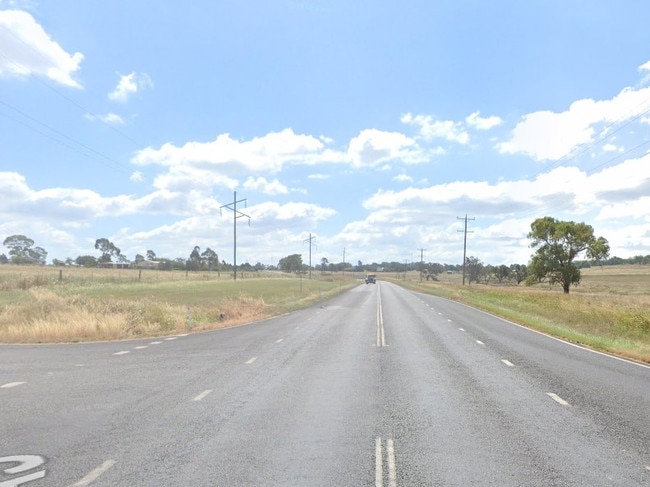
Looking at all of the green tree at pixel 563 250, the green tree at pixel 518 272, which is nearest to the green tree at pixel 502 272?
the green tree at pixel 518 272

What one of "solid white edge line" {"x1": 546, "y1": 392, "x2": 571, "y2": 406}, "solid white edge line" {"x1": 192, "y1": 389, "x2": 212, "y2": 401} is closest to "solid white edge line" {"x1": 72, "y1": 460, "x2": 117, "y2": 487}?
"solid white edge line" {"x1": 192, "y1": 389, "x2": 212, "y2": 401}

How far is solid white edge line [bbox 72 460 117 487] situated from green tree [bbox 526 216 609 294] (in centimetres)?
7140

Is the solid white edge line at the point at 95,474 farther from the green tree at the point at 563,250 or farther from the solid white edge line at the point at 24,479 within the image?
the green tree at the point at 563,250

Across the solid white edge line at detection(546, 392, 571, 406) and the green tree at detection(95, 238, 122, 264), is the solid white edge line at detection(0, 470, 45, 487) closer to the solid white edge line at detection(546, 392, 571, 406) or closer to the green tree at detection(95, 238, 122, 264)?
the solid white edge line at detection(546, 392, 571, 406)

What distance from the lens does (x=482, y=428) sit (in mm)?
7641

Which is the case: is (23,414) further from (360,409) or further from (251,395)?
(360,409)

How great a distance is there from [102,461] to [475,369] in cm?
912

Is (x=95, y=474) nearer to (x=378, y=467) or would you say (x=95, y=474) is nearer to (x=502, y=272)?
(x=378, y=467)

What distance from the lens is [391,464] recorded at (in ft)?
19.8

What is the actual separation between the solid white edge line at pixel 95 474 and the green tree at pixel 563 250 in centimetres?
7140

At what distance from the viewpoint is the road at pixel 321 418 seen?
230 inches

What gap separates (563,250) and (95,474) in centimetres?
7318

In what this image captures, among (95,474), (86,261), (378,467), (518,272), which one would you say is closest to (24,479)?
(95,474)

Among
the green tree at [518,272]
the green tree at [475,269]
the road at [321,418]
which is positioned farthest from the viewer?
the green tree at [475,269]
